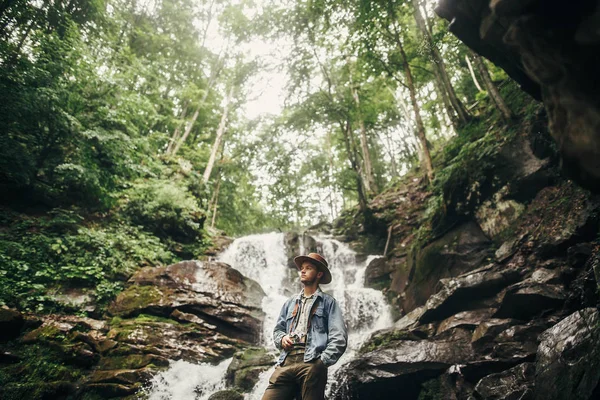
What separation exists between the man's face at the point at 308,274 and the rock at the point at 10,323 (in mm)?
7295

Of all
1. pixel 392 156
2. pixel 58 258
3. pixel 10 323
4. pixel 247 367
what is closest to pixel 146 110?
pixel 58 258

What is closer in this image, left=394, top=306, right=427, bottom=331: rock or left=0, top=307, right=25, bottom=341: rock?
left=0, top=307, right=25, bottom=341: rock

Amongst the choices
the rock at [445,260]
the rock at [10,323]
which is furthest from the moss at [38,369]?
the rock at [445,260]

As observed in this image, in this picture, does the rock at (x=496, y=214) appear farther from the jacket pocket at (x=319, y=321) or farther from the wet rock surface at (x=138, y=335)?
the wet rock surface at (x=138, y=335)

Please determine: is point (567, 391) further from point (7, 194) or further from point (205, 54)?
point (205, 54)

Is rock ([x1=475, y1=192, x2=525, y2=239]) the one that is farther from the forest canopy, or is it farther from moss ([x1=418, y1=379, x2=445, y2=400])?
moss ([x1=418, y1=379, x2=445, y2=400])

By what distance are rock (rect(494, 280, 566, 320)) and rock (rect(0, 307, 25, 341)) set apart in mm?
10177

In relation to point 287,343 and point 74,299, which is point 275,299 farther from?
point 287,343

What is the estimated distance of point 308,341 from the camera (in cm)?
302

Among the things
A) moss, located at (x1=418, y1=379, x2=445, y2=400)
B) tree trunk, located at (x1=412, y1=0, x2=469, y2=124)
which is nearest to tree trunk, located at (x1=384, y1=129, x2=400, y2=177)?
tree trunk, located at (x1=412, y1=0, x2=469, y2=124)

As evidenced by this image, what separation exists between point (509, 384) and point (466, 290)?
2.66 m

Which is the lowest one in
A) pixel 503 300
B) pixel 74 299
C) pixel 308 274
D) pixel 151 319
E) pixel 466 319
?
pixel 466 319

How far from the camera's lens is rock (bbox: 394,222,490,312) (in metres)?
8.18

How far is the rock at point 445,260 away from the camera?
8180mm
